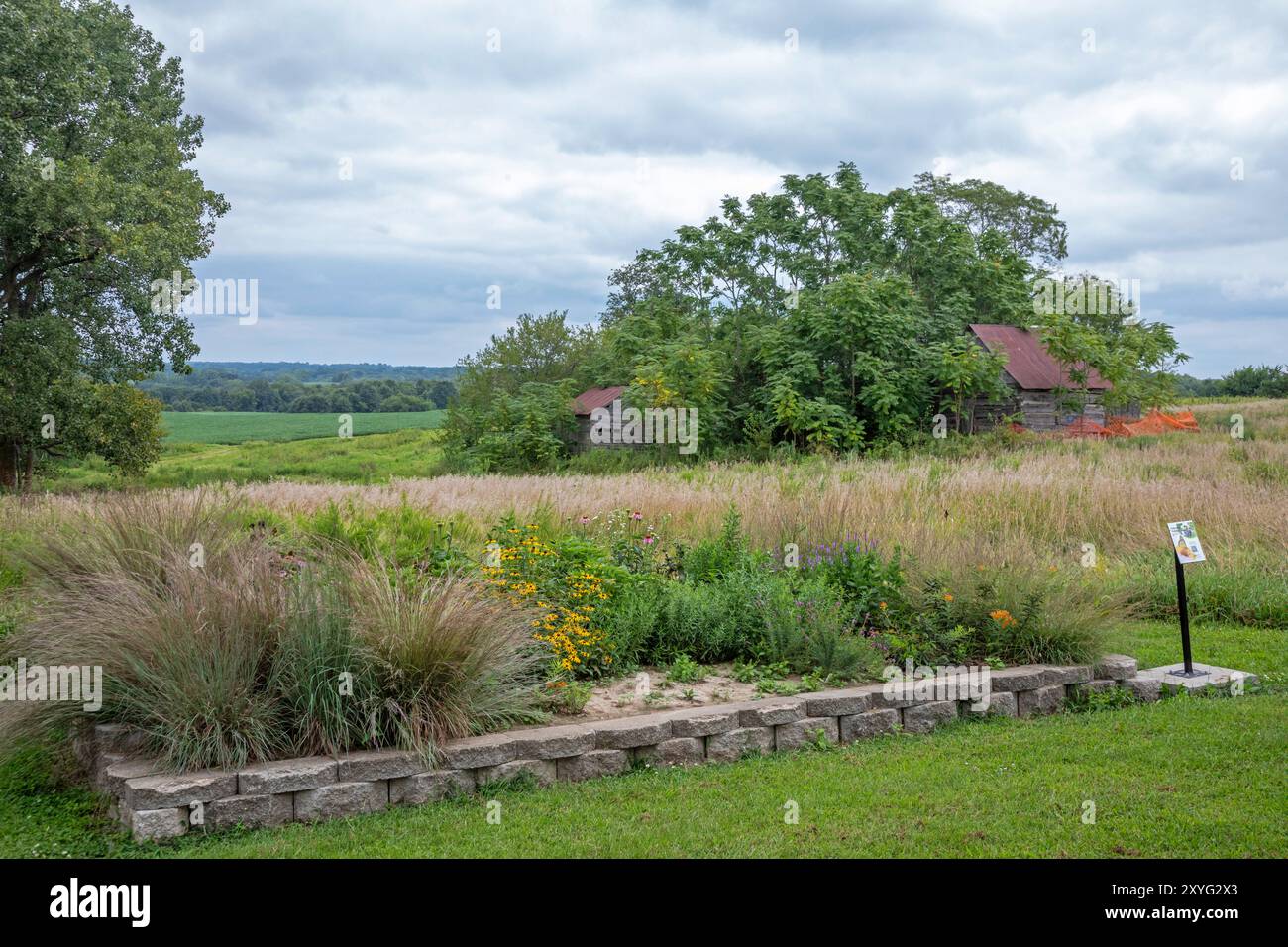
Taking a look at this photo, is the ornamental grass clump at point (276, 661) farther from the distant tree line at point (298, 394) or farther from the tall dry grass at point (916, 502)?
the distant tree line at point (298, 394)

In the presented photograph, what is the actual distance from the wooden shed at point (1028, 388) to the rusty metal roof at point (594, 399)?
37.9ft

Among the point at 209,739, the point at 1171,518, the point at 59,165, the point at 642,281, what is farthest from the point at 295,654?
the point at 642,281

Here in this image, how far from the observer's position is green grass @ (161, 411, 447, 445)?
190ft

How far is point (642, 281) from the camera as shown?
56.4m

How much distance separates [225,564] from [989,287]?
116ft

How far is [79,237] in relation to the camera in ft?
79.8

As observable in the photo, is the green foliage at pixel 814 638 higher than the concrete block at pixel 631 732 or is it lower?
higher

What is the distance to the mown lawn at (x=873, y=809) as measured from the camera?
170 inches

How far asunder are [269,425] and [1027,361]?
47.4 m

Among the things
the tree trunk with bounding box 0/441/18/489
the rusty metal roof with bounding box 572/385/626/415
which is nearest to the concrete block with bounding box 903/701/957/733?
the rusty metal roof with bounding box 572/385/626/415

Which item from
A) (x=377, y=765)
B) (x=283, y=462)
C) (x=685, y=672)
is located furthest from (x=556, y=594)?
(x=283, y=462)

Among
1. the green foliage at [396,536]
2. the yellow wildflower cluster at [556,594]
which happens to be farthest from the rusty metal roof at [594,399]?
the yellow wildflower cluster at [556,594]

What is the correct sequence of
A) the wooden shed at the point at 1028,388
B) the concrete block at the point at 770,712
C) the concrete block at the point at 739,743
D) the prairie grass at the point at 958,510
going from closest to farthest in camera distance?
the concrete block at the point at 739,743
the concrete block at the point at 770,712
the prairie grass at the point at 958,510
the wooden shed at the point at 1028,388

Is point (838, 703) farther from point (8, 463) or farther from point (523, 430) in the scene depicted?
point (8, 463)
